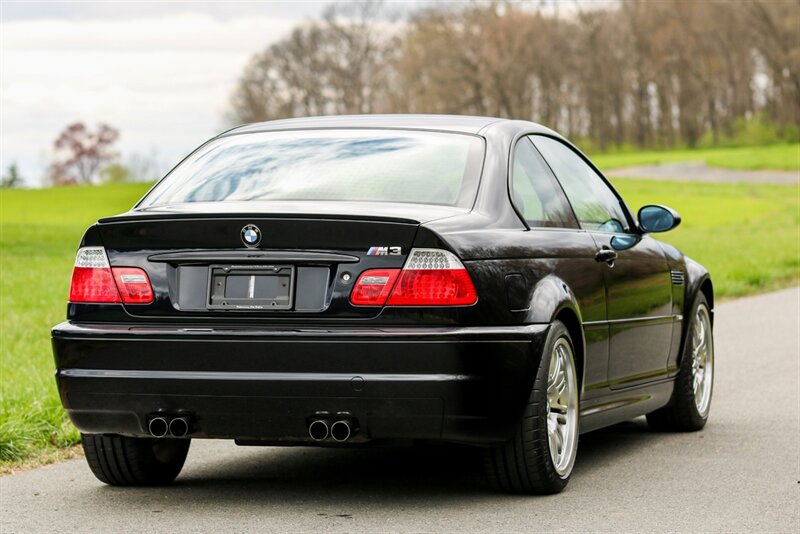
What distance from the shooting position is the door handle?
22.1 feet

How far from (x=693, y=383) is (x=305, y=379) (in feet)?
11.0

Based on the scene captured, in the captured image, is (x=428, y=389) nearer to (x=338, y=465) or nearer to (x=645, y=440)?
(x=338, y=465)

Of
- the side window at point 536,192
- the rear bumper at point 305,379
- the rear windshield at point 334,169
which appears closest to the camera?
the rear bumper at point 305,379

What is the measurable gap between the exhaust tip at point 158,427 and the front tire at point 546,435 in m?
1.31

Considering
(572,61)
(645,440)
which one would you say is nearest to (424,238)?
(645,440)

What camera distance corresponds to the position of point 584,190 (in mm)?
7191

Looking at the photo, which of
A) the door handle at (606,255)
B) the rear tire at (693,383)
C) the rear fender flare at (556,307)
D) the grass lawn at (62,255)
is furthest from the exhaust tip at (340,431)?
the rear tire at (693,383)

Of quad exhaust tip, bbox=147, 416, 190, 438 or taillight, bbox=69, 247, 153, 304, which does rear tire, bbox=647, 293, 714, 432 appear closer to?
quad exhaust tip, bbox=147, 416, 190, 438

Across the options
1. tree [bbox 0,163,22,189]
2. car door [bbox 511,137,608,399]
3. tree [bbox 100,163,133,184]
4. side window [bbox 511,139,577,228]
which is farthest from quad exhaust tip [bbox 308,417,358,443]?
tree [bbox 100,163,133,184]

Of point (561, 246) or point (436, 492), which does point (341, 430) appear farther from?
point (561, 246)

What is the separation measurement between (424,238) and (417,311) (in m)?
0.27

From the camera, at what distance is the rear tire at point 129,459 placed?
6277 millimetres

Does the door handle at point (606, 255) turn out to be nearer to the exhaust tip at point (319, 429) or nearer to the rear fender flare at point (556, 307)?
the rear fender flare at point (556, 307)

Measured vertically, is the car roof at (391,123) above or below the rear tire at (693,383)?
above
